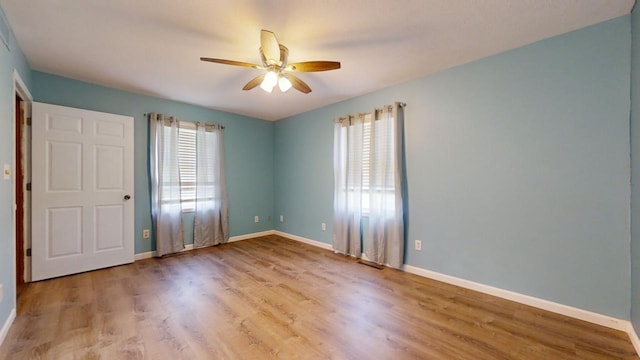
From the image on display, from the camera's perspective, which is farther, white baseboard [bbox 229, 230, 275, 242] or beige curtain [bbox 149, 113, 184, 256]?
white baseboard [bbox 229, 230, 275, 242]

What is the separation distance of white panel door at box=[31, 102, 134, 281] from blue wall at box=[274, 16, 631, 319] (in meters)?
3.75

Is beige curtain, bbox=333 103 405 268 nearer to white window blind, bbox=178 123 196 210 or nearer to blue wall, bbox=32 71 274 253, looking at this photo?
blue wall, bbox=32 71 274 253

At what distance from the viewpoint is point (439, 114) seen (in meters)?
3.14

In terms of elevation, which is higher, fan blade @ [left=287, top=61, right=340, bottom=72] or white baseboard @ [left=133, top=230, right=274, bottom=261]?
fan blade @ [left=287, top=61, right=340, bottom=72]

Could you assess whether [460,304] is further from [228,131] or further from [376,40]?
[228,131]

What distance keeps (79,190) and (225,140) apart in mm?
2178

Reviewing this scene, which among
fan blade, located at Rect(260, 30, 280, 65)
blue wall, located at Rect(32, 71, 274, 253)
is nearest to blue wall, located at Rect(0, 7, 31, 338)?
blue wall, located at Rect(32, 71, 274, 253)

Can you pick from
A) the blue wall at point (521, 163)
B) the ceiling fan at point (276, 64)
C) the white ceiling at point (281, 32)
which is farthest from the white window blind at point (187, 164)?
the ceiling fan at point (276, 64)

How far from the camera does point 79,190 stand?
3.29m

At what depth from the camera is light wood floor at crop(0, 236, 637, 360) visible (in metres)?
1.84

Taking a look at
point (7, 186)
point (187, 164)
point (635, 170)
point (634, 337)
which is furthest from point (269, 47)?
point (634, 337)

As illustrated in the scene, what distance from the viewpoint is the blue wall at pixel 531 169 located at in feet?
7.00

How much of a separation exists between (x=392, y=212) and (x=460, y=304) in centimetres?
128

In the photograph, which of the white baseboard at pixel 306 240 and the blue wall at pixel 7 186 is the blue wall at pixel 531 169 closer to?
the white baseboard at pixel 306 240
